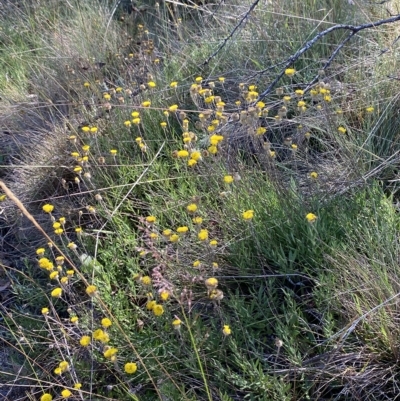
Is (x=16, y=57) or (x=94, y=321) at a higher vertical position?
(x=16, y=57)

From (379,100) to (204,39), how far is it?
1513 millimetres

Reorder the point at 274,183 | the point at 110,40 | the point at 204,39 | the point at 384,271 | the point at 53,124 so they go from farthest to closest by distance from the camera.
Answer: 1. the point at 110,40
2. the point at 204,39
3. the point at 53,124
4. the point at 274,183
5. the point at 384,271

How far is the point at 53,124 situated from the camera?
11.5 feet

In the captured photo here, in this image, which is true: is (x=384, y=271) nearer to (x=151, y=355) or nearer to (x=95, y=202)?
(x=151, y=355)

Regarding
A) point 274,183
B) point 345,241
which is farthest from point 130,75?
point 345,241

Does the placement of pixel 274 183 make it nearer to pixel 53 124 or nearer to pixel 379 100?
pixel 379 100

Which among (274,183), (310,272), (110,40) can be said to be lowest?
(310,272)

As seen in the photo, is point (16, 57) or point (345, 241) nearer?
point (345, 241)

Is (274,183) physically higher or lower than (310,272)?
higher

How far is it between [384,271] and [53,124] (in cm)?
228

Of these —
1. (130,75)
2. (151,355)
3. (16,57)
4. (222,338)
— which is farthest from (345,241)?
(16,57)

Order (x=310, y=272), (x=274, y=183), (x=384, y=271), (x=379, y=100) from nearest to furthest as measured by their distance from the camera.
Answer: (x=384, y=271) → (x=310, y=272) → (x=274, y=183) → (x=379, y=100)

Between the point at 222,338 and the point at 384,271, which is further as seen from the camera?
the point at 222,338

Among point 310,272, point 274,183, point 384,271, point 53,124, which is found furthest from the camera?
point 53,124
